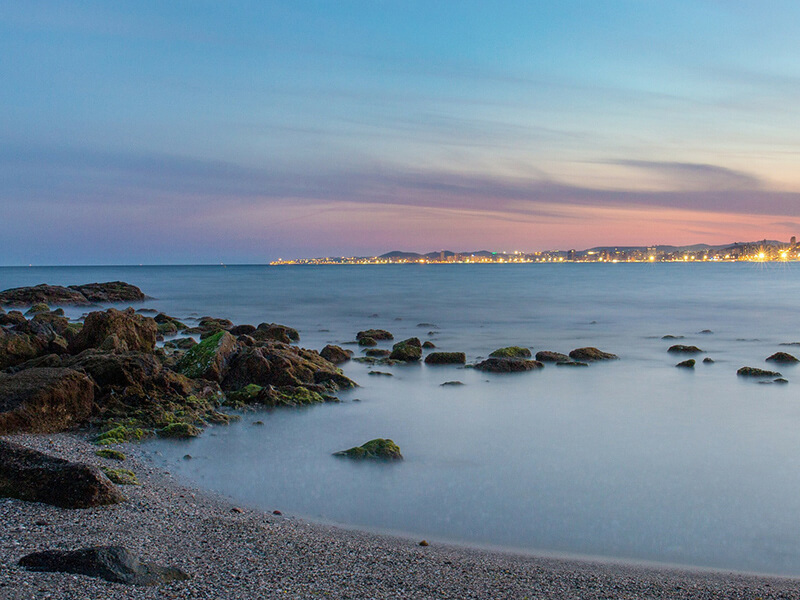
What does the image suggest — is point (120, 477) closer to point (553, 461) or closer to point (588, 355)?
point (553, 461)

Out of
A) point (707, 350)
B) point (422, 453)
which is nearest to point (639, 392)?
point (422, 453)

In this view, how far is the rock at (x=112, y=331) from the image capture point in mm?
16328

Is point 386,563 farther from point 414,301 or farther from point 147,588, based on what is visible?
point 414,301

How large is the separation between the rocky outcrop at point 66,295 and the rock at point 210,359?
3616 cm

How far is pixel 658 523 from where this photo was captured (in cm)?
823

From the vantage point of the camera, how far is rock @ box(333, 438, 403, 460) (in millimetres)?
10453

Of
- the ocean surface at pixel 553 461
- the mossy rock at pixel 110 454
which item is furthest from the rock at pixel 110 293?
the mossy rock at pixel 110 454

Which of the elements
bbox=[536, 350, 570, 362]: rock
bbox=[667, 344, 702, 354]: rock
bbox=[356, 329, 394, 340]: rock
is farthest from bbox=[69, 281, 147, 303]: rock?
bbox=[667, 344, 702, 354]: rock

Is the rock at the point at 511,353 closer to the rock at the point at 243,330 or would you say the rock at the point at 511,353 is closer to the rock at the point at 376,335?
the rock at the point at 376,335

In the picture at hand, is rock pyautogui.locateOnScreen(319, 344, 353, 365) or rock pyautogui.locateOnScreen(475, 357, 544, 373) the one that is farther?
rock pyautogui.locateOnScreen(319, 344, 353, 365)

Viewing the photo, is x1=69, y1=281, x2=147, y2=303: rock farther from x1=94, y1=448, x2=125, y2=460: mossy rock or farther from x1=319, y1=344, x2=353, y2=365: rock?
x1=94, y1=448, x2=125, y2=460: mossy rock

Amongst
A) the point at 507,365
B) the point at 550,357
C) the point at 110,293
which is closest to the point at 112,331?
the point at 507,365

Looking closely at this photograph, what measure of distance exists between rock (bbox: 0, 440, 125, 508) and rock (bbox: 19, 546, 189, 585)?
5.25 ft

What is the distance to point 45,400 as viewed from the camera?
10578 mm
